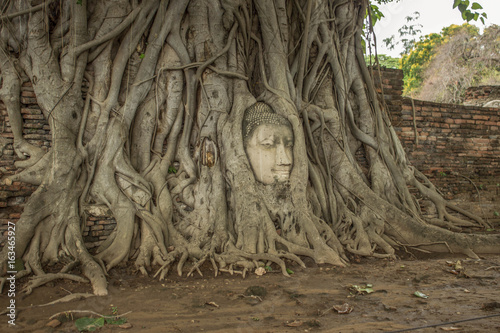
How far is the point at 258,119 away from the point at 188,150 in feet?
2.83

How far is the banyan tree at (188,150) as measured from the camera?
Answer: 3736 millimetres

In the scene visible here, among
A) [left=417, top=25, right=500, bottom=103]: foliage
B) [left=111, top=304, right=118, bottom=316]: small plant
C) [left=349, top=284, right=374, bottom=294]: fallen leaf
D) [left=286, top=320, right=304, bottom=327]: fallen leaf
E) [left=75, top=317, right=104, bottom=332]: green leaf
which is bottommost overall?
[left=349, top=284, right=374, bottom=294]: fallen leaf

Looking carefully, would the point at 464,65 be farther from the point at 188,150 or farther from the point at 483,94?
the point at 188,150

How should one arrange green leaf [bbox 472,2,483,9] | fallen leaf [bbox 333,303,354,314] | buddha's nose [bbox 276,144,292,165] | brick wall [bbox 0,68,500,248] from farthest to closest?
1. brick wall [bbox 0,68,500,248]
2. green leaf [bbox 472,2,483,9]
3. buddha's nose [bbox 276,144,292,165]
4. fallen leaf [bbox 333,303,354,314]

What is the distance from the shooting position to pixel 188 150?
4422 mm

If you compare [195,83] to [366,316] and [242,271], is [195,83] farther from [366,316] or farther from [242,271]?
[366,316]

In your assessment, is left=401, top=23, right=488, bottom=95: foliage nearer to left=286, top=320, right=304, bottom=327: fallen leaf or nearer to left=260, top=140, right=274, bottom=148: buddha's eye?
left=260, top=140, right=274, bottom=148: buddha's eye

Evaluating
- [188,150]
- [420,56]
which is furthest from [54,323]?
[420,56]

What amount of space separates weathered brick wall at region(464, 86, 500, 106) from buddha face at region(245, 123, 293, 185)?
7004 millimetres

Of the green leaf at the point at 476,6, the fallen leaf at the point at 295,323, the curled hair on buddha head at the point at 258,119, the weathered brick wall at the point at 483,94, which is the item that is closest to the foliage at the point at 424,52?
the weathered brick wall at the point at 483,94

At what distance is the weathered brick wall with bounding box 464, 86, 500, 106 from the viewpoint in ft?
29.5

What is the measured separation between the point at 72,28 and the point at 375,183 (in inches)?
155

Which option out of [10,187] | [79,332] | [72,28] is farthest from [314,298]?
[72,28]

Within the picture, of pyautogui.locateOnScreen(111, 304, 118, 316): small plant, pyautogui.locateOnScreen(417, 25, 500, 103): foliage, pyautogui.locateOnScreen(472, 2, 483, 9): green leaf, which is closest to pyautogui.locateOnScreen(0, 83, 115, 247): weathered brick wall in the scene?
pyautogui.locateOnScreen(111, 304, 118, 316): small plant
